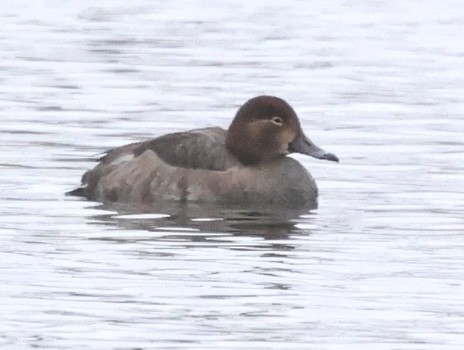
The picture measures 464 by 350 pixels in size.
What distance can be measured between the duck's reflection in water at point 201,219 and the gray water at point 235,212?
3cm

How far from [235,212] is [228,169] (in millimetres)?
625

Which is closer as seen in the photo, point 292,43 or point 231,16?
point 292,43

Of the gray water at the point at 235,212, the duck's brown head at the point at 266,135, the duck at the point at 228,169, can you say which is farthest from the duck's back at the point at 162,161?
the gray water at the point at 235,212

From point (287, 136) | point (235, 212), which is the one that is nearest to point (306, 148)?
point (287, 136)

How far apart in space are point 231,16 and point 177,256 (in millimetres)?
15715

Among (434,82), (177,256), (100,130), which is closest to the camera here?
(177,256)

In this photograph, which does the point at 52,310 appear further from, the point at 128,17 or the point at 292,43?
the point at 128,17

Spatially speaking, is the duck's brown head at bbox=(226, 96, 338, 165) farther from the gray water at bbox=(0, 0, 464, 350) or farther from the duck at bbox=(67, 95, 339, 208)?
the gray water at bbox=(0, 0, 464, 350)

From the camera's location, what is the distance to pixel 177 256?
11.6 m

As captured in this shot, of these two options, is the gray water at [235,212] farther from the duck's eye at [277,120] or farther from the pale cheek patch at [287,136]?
the duck's eye at [277,120]

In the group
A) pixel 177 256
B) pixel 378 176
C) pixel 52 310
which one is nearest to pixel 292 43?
pixel 378 176

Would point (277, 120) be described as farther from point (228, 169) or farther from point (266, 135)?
point (228, 169)

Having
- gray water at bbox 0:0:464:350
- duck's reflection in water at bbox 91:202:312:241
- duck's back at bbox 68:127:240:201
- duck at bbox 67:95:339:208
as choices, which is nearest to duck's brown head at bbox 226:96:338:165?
duck at bbox 67:95:339:208

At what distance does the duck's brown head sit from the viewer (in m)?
14.5
